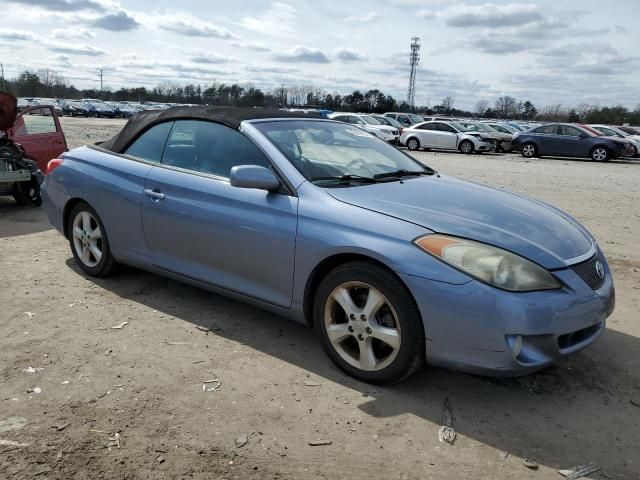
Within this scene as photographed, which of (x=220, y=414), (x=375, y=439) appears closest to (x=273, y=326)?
(x=220, y=414)

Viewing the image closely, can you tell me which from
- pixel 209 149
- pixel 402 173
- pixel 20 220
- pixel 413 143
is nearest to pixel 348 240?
pixel 402 173

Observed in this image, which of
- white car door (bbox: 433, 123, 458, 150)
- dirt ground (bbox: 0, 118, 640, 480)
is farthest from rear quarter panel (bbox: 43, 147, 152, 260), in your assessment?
white car door (bbox: 433, 123, 458, 150)

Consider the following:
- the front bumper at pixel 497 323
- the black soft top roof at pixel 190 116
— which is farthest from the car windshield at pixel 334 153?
the front bumper at pixel 497 323

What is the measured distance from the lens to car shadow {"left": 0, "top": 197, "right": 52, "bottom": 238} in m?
7.06

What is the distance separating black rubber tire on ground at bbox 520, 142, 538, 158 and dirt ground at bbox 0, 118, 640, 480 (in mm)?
20635

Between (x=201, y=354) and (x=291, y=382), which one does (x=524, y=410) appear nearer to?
(x=291, y=382)

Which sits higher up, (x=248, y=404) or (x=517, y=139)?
(x=517, y=139)

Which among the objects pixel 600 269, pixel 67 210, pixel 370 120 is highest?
pixel 370 120

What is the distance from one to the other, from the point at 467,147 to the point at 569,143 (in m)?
4.19

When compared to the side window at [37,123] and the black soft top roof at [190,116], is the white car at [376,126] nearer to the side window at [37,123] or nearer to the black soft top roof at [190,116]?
the side window at [37,123]

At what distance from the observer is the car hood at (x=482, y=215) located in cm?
315

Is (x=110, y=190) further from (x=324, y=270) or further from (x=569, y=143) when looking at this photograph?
(x=569, y=143)

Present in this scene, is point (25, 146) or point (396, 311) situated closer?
point (396, 311)

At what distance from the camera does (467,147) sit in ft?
82.5
